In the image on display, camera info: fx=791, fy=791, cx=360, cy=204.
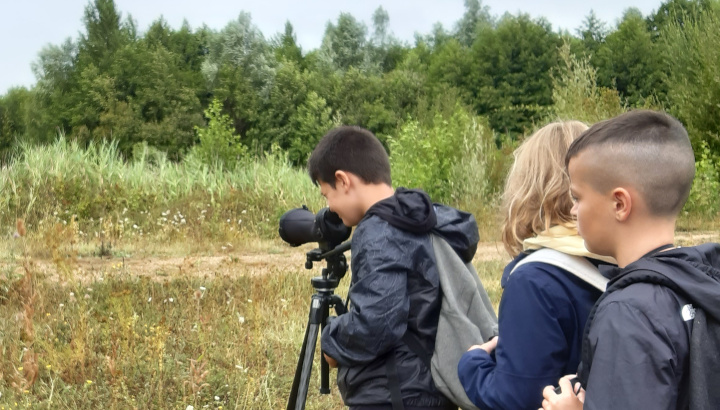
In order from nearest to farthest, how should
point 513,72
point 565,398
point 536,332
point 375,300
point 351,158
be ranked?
point 565,398
point 536,332
point 375,300
point 351,158
point 513,72

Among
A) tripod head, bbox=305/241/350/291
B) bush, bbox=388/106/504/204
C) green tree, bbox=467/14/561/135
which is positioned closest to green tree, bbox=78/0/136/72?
green tree, bbox=467/14/561/135

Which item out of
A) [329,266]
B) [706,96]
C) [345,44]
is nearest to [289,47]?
[345,44]

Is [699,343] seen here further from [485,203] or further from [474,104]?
[474,104]

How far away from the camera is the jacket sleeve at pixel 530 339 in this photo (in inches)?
64.8

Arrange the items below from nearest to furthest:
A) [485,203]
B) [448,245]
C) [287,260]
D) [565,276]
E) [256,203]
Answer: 1. [565,276]
2. [448,245]
3. [287,260]
4. [256,203]
5. [485,203]


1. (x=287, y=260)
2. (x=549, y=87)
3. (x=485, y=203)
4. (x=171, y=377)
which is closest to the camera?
(x=171, y=377)

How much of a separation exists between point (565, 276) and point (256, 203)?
A: 395 inches

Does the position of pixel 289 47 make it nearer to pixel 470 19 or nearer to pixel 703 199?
pixel 470 19

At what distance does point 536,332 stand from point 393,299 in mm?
541

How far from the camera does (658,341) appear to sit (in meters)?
1.22

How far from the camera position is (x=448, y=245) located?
7.34ft

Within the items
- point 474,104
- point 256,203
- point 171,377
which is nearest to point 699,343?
point 171,377

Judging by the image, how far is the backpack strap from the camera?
1676 millimetres

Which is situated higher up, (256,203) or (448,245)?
(448,245)
